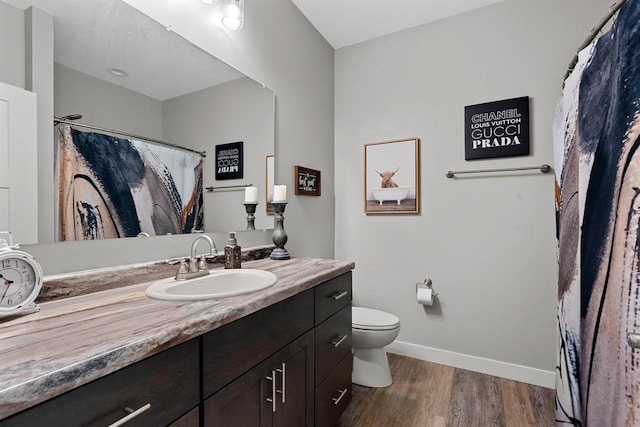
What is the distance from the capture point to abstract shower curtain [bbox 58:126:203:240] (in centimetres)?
104

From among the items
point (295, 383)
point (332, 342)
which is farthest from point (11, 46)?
point (332, 342)

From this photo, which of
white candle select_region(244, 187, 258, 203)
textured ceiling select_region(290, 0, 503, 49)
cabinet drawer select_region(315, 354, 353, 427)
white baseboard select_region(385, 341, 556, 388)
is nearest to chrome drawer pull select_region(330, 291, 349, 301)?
cabinet drawer select_region(315, 354, 353, 427)

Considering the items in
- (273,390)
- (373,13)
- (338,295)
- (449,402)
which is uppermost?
(373,13)

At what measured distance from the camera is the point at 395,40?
2467mm

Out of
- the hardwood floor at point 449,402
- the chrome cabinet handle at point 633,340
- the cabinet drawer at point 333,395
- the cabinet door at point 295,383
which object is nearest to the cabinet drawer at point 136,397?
the cabinet door at point 295,383

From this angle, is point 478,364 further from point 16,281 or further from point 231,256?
point 16,281

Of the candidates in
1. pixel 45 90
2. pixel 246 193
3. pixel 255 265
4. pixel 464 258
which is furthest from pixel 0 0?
pixel 464 258

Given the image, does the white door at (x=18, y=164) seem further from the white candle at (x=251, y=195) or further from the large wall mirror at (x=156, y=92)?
the white candle at (x=251, y=195)

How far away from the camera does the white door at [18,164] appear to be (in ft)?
2.91

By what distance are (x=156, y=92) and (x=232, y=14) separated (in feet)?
2.04

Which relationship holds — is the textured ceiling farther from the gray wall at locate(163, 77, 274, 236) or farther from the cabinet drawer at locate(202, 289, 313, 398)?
the cabinet drawer at locate(202, 289, 313, 398)

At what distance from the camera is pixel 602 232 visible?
3.30 ft

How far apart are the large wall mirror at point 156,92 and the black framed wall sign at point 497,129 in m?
1.41

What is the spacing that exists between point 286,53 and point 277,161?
751 mm
